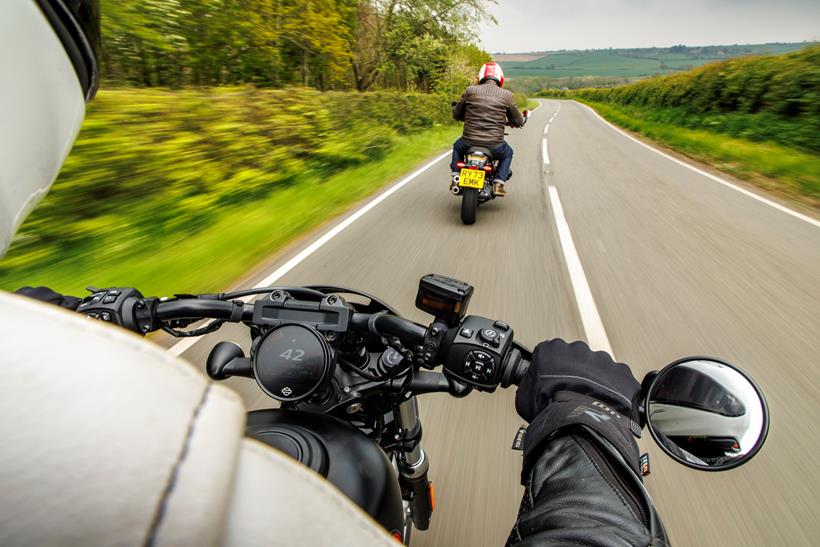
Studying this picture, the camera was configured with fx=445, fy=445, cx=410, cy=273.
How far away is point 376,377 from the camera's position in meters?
1.20

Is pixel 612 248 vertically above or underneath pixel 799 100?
underneath

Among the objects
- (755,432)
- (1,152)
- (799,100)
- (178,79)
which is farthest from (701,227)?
(799,100)

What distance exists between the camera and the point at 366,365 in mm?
1236

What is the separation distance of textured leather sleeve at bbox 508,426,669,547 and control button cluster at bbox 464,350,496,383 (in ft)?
0.69

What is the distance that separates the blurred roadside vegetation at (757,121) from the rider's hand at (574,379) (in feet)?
30.0

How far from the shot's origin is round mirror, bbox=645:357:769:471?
883 millimetres

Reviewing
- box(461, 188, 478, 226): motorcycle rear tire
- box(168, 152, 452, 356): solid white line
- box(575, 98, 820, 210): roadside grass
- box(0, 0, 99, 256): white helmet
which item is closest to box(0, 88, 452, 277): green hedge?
box(168, 152, 452, 356): solid white line

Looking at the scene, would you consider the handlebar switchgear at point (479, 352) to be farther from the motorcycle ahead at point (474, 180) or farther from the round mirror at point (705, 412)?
the motorcycle ahead at point (474, 180)

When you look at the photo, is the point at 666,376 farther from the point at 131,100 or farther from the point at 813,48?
the point at 813,48

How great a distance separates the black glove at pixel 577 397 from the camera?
34.8 inches

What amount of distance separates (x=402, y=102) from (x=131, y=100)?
11028mm

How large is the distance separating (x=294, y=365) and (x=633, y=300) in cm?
367

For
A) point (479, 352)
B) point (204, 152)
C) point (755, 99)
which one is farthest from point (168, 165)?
point (755, 99)

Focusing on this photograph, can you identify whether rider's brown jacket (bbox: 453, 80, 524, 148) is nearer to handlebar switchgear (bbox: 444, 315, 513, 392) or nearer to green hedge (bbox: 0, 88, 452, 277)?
green hedge (bbox: 0, 88, 452, 277)
